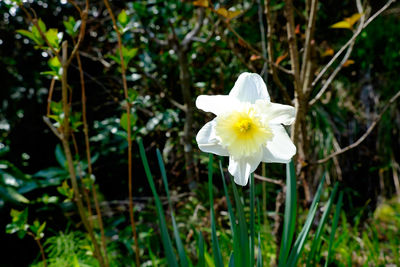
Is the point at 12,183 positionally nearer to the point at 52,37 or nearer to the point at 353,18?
the point at 52,37

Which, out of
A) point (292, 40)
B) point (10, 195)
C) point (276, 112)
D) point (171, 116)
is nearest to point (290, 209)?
point (276, 112)

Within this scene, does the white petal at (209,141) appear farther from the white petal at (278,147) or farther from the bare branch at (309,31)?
the bare branch at (309,31)

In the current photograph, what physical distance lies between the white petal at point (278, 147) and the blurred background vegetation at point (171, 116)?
0.96 m

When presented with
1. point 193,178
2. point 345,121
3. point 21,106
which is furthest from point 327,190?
point 21,106

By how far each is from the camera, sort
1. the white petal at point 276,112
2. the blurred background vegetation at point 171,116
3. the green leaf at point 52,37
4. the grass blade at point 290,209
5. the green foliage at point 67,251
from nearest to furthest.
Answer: the white petal at point 276,112, the grass blade at point 290,209, the green leaf at point 52,37, the green foliage at point 67,251, the blurred background vegetation at point 171,116

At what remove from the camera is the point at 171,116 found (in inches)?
66.5

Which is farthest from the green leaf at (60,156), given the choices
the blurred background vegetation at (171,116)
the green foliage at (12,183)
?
the green foliage at (12,183)

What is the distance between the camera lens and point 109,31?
2.01 metres

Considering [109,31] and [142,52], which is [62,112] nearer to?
[142,52]

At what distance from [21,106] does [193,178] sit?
4.44 ft

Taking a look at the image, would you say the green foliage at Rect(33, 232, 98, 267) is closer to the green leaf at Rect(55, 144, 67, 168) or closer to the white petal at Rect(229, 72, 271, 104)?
the green leaf at Rect(55, 144, 67, 168)

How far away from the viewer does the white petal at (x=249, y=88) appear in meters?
0.62

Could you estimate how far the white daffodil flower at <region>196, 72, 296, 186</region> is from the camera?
60cm

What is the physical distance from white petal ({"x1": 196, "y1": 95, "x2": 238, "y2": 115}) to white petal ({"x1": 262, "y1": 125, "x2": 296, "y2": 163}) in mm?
91
